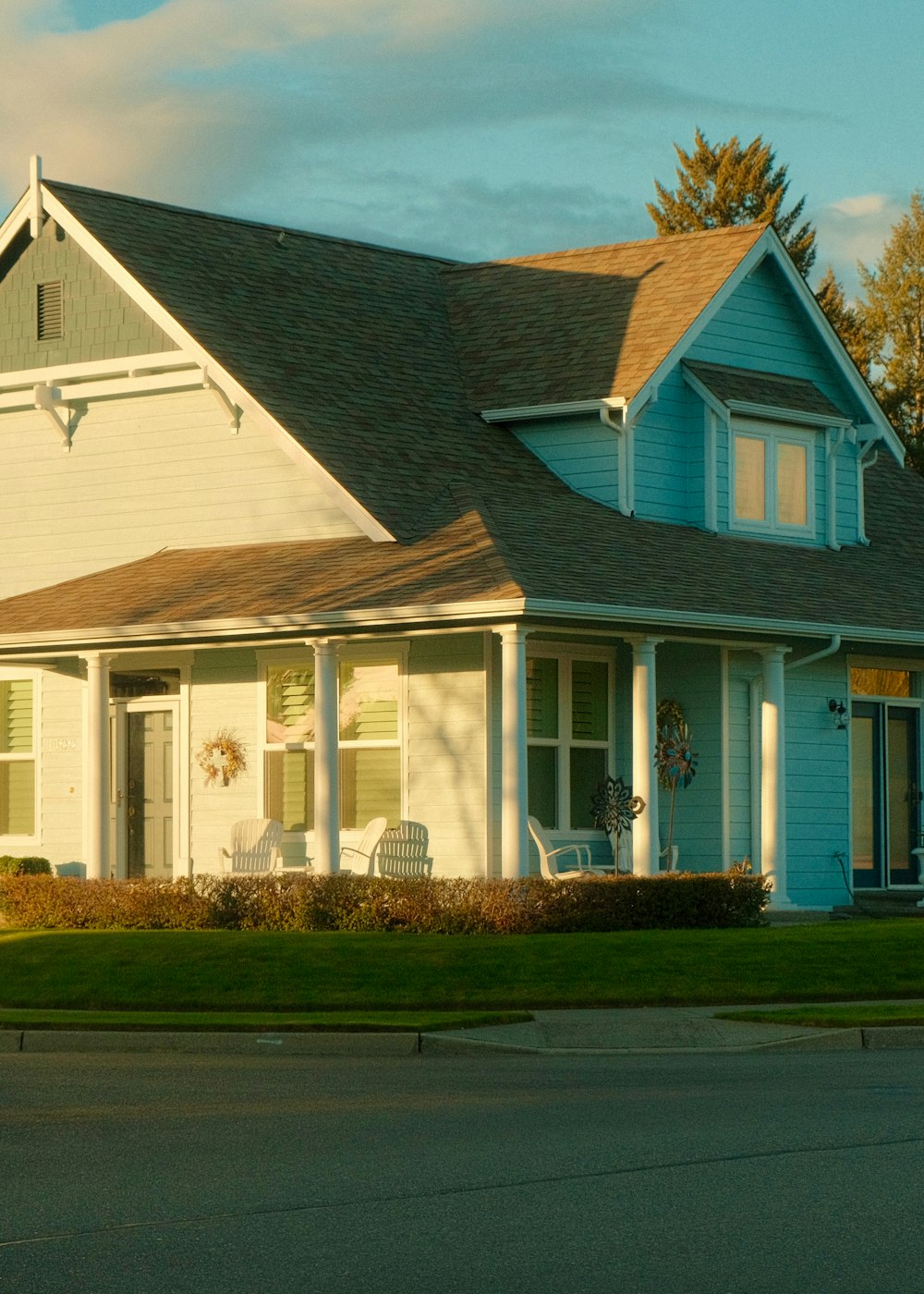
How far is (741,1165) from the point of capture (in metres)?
9.52

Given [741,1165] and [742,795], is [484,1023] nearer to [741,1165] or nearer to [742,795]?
[741,1165]

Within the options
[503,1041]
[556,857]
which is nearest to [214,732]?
[556,857]

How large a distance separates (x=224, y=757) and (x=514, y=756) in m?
5.11

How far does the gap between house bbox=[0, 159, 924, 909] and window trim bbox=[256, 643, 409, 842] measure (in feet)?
0.15

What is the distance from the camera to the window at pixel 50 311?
2559cm

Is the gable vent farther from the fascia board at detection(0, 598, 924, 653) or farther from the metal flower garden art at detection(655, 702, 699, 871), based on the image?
the metal flower garden art at detection(655, 702, 699, 871)

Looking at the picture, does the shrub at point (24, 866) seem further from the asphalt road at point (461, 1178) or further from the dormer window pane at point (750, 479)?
the asphalt road at point (461, 1178)

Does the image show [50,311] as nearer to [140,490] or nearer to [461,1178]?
[140,490]

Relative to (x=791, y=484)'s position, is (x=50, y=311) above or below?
above

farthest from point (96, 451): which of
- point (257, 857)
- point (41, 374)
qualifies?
point (257, 857)

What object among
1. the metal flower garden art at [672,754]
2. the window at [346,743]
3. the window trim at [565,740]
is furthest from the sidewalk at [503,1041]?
the window at [346,743]

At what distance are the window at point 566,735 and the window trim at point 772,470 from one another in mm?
3320

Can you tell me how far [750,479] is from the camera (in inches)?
1024

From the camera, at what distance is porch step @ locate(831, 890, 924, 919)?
79.4 feet
